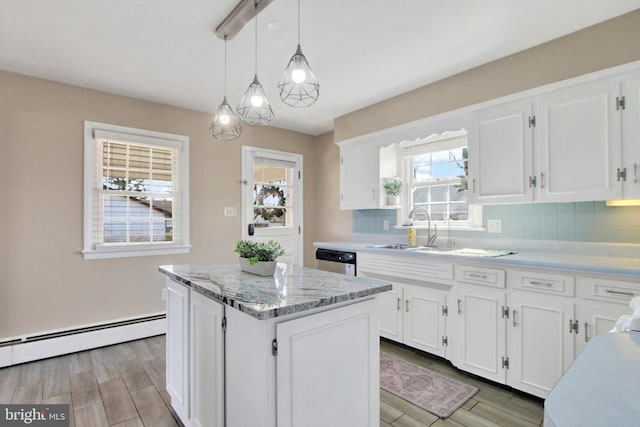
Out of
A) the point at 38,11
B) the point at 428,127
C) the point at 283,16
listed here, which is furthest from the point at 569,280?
the point at 38,11

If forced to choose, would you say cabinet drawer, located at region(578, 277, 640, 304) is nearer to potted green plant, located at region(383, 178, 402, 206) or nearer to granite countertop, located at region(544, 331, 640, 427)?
granite countertop, located at region(544, 331, 640, 427)

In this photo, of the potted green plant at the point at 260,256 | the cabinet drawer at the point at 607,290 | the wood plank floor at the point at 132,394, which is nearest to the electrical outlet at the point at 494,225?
the cabinet drawer at the point at 607,290

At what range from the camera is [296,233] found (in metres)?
4.74

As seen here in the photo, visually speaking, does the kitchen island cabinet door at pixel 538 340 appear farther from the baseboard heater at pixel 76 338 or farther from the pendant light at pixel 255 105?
the baseboard heater at pixel 76 338

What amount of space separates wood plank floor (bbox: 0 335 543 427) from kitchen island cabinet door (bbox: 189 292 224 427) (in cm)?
47

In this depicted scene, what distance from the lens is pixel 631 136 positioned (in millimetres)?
2016

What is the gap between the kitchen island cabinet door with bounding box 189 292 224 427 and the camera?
60.0 inches

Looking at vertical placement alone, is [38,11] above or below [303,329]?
above

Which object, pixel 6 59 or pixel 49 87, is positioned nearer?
pixel 6 59

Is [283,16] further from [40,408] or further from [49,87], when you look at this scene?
[40,408]

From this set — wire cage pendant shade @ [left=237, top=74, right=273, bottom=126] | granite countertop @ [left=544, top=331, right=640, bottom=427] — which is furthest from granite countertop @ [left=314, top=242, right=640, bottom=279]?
wire cage pendant shade @ [left=237, top=74, right=273, bottom=126]

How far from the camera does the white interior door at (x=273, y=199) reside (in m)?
4.22

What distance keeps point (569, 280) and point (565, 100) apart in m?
1.23

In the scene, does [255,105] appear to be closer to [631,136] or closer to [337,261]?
[337,261]
